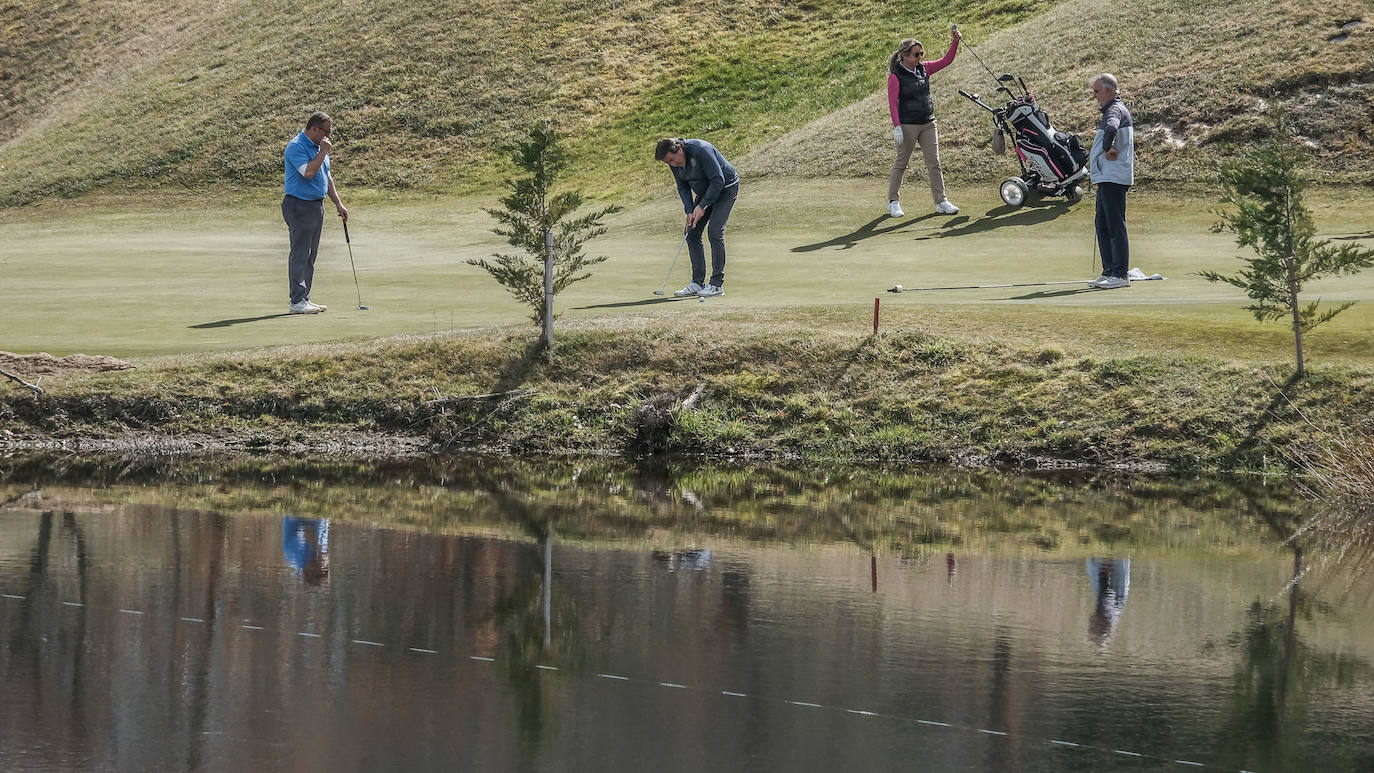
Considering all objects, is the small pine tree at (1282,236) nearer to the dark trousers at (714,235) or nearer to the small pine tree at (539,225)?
the dark trousers at (714,235)

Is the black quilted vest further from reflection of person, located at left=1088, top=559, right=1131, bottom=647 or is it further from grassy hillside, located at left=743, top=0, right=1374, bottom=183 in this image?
reflection of person, located at left=1088, top=559, right=1131, bottom=647

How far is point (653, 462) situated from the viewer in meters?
15.9

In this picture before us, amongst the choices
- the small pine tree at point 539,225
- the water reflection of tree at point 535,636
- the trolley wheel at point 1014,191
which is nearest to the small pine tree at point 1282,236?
the small pine tree at point 539,225

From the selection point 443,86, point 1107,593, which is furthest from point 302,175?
point 443,86

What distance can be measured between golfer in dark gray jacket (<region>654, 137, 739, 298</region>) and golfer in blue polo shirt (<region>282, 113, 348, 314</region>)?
393cm

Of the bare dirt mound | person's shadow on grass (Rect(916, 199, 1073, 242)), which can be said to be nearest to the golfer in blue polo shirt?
the bare dirt mound

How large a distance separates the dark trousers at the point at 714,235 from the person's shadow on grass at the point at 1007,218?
20.3 feet

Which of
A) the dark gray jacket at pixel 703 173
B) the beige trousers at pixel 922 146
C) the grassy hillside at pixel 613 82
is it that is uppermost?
the grassy hillside at pixel 613 82

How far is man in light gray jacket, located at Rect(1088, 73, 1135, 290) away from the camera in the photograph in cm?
1791

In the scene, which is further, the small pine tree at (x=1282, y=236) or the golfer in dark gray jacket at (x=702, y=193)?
the golfer in dark gray jacket at (x=702, y=193)

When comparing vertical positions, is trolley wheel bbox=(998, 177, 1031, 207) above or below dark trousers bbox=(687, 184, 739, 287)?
above

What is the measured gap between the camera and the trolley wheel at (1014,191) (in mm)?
26844

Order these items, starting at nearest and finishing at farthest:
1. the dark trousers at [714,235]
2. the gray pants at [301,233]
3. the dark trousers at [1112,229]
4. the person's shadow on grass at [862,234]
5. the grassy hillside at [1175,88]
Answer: the dark trousers at [1112,229]
the dark trousers at [714,235]
the gray pants at [301,233]
the person's shadow on grass at [862,234]
the grassy hillside at [1175,88]

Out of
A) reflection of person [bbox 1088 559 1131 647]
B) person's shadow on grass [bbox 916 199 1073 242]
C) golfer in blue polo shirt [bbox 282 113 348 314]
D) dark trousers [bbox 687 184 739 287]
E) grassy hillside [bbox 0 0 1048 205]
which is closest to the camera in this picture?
reflection of person [bbox 1088 559 1131 647]
